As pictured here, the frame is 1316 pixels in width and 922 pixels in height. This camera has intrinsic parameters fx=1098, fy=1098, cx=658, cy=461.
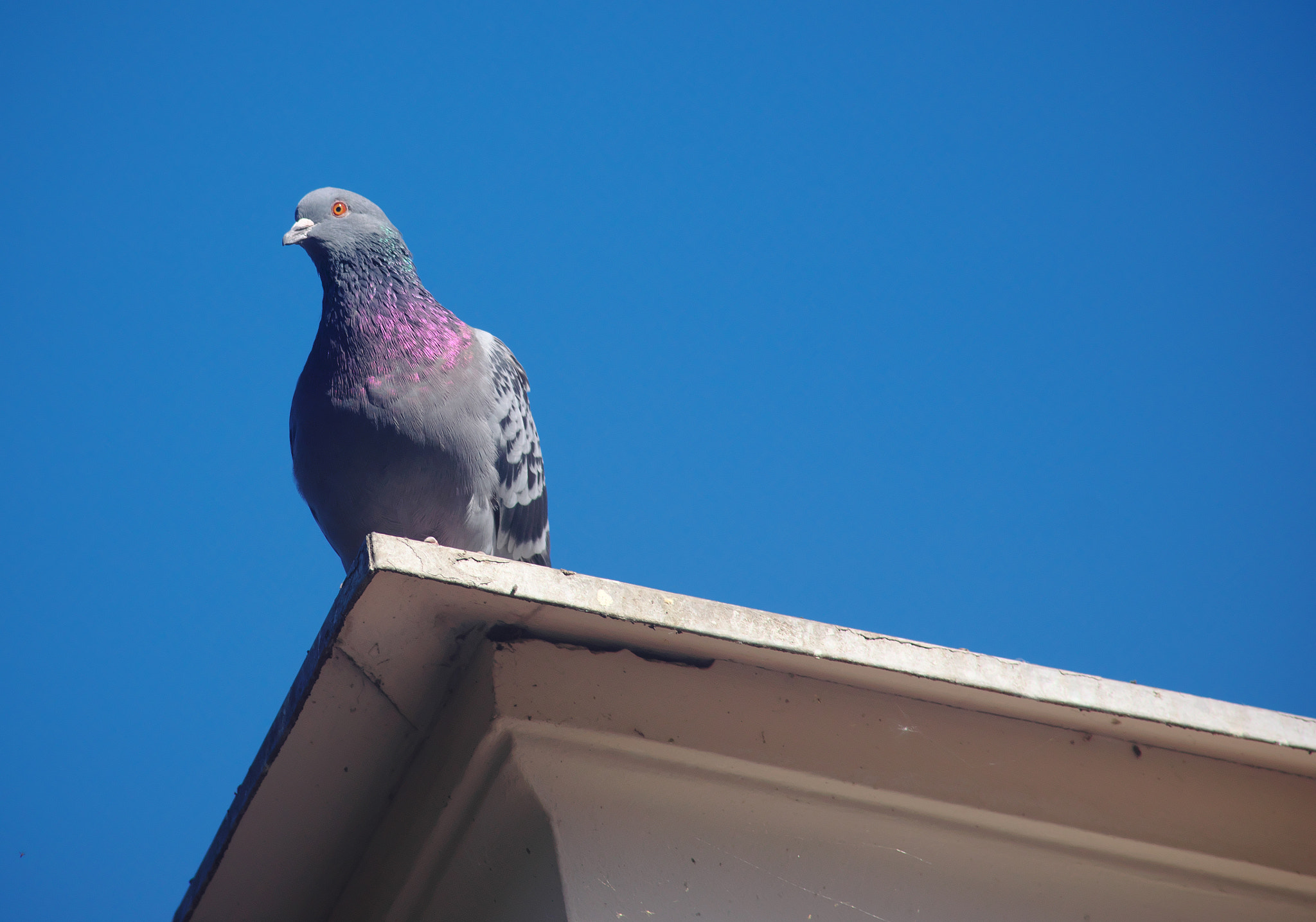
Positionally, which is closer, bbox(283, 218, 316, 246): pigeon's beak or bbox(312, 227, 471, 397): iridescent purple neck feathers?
bbox(312, 227, 471, 397): iridescent purple neck feathers

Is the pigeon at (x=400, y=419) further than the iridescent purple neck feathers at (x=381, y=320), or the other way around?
the iridescent purple neck feathers at (x=381, y=320)

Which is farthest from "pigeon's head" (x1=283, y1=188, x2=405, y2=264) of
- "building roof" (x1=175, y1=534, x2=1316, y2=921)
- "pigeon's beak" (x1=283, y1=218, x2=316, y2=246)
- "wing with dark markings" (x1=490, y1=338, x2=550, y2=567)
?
"building roof" (x1=175, y1=534, x2=1316, y2=921)

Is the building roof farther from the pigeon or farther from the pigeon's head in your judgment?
the pigeon's head

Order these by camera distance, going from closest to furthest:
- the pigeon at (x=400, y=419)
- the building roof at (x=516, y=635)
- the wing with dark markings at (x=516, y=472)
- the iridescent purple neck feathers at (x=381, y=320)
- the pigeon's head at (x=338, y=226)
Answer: the building roof at (x=516, y=635) < the pigeon at (x=400, y=419) < the iridescent purple neck feathers at (x=381, y=320) < the wing with dark markings at (x=516, y=472) < the pigeon's head at (x=338, y=226)

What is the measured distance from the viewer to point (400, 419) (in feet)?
11.9

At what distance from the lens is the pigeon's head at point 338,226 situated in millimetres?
4312

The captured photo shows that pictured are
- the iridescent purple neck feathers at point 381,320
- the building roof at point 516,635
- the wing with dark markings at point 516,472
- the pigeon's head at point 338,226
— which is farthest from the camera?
the pigeon's head at point 338,226

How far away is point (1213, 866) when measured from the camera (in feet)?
9.25

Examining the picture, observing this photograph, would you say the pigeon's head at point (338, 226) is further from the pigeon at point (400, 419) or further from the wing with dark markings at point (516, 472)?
the wing with dark markings at point (516, 472)

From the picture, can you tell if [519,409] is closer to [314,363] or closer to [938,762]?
[314,363]

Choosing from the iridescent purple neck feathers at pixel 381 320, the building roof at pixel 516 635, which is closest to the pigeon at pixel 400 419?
the iridescent purple neck feathers at pixel 381 320

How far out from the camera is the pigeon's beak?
4320mm

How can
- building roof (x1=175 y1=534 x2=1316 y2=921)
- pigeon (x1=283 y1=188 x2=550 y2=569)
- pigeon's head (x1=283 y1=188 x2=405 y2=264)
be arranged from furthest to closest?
pigeon's head (x1=283 y1=188 x2=405 y2=264)
pigeon (x1=283 y1=188 x2=550 y2=569)
building roof (x1=175 y1=534 x2=1316 y2=921)

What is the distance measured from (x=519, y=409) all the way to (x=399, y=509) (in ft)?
2.27
